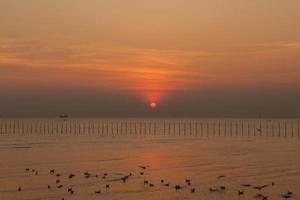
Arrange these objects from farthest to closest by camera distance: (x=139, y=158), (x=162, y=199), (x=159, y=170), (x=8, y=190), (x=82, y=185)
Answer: (x=139, y=158)
(x=159, y=170)
(x=82, y=185)
(x=8, y=190)
(x=162, y=199)

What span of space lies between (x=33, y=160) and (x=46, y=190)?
19167 mm

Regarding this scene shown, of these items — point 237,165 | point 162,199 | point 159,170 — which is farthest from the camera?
point 237,165

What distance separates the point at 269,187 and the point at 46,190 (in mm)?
13654

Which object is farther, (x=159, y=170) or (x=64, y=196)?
(x=159, y=170)

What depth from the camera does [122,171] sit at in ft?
127

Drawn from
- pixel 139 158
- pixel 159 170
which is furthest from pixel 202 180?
pixel 139 158

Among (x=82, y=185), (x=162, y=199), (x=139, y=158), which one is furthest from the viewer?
(x=139, y=158)

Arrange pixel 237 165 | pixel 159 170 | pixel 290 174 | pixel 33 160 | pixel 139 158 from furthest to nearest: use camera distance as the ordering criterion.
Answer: pixel 139 158 → pixel 33 160 → pixel 237 165 → pixel 159 170 → pixel 290 174

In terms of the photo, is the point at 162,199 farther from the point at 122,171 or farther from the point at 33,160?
the point at 33,160

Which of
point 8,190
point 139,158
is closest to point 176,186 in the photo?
point 8,190

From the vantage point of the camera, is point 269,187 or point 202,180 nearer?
point 269,187

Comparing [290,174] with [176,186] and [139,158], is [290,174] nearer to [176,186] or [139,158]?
[176,186]

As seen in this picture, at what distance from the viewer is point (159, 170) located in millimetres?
39625

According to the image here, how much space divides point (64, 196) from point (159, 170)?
1415cm
